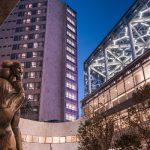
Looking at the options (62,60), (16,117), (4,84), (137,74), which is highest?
(62,60)

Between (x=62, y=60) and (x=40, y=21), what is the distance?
1427cm

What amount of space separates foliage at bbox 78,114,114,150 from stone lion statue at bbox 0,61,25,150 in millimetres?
20715

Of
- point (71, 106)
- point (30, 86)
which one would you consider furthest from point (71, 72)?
point (30, 86)

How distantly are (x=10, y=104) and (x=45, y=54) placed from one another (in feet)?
228

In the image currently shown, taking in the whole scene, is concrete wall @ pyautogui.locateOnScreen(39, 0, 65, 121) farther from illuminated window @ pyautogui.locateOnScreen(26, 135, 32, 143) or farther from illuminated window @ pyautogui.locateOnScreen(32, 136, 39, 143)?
illuminated window @ pyautogui.locateOnScreen(26, 135, 32, 143)

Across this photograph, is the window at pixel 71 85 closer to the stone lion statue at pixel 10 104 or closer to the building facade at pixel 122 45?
the building facade at pixel 122 45

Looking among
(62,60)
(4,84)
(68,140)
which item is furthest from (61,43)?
(4,84)

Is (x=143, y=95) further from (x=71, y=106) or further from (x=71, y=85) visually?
(x=71, y=85)

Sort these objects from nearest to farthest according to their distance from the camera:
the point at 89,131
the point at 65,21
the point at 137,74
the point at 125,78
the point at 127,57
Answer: the point at 89,131
the point at 137,74
the point at 125,78
the point at 127,57
the point at 65,21

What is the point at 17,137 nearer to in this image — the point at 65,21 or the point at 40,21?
the point at 40,21

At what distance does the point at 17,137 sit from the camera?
3.82 meters

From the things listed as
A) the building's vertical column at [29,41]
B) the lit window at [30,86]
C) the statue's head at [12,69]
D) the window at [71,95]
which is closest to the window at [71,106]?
the window at [71,95]

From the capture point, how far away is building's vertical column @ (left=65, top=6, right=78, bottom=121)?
75194mm

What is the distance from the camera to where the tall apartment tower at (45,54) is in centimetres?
6625
